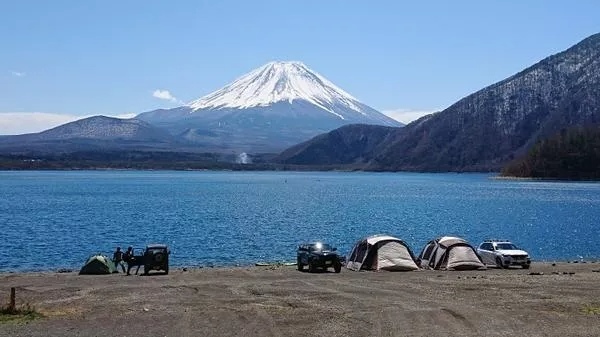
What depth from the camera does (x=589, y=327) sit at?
19266mm

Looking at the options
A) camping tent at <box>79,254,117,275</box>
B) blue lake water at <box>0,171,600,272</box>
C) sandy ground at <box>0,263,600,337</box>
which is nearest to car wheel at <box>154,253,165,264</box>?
sandy ground at <box>0,263,600,337</box>

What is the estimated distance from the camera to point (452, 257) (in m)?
37.2

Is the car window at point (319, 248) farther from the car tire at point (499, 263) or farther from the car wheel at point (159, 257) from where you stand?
the car tire at point (499, 263)

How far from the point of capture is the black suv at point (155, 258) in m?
34.9

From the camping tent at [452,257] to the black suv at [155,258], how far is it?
42.1ft

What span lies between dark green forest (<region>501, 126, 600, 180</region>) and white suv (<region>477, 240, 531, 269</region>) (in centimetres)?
15309

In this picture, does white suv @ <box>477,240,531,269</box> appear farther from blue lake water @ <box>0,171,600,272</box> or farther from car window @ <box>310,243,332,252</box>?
blue lake water @ <box>0,171,600,272</box>

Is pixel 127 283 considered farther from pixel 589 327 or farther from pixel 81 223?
pixel 81 223

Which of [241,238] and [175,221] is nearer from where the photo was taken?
[241,238]

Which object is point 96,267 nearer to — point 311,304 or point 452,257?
point 311,304

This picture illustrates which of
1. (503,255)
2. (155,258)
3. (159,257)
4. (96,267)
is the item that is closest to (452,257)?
(503,255)

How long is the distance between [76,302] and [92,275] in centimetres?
1048

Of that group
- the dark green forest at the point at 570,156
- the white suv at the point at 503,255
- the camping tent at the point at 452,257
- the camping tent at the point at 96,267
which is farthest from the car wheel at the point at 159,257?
the dark green forest at the point at 570,156

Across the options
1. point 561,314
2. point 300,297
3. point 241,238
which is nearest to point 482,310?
point 561,314
